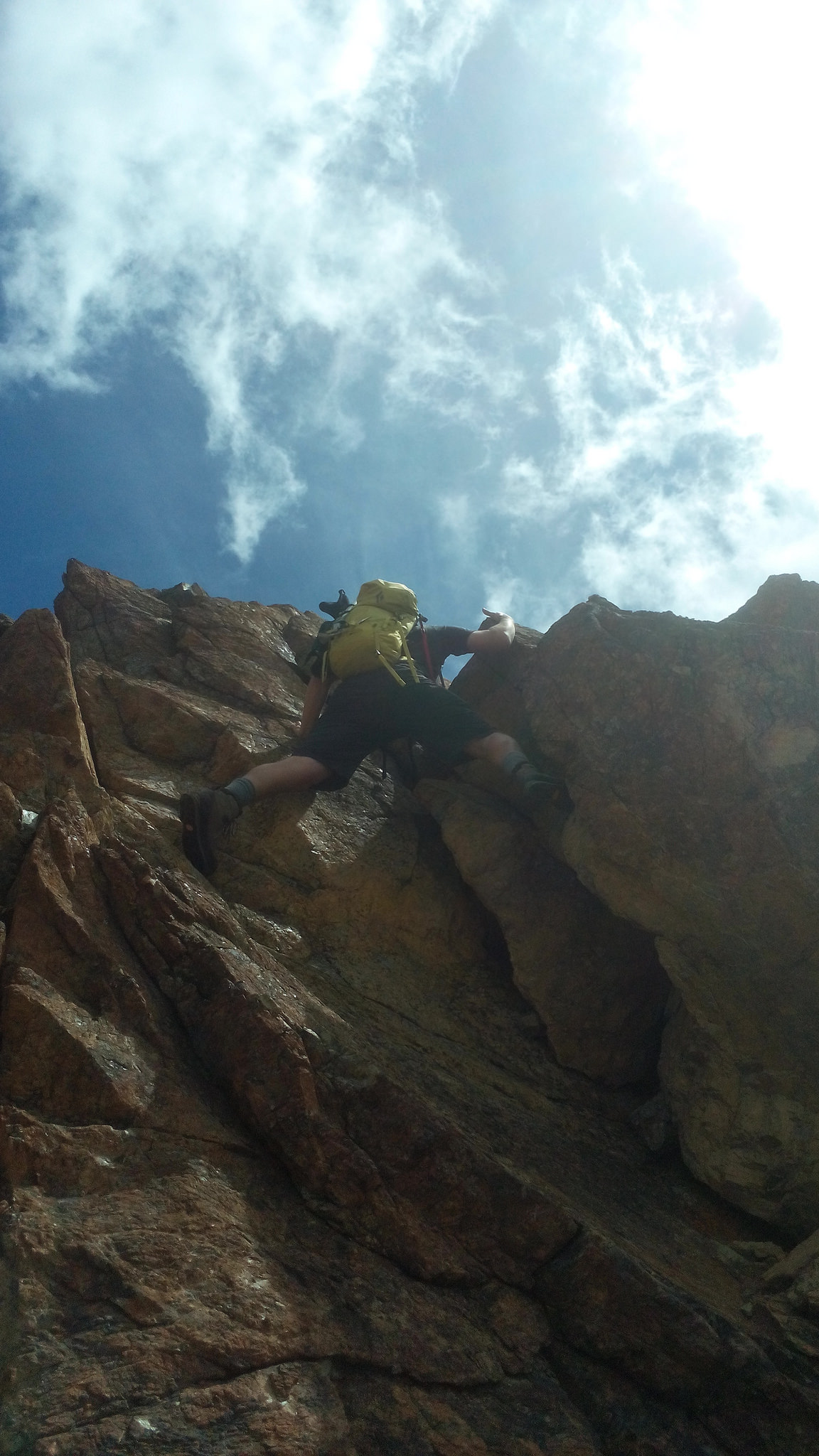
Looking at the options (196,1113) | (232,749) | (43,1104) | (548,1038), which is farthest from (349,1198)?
(232,749)

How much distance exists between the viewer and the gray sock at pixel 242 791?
6379 millimetres

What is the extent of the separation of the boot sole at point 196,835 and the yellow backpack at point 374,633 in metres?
1.96

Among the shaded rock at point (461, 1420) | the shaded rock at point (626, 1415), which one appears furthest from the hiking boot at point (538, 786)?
the shaded rock at point (461, 1420)

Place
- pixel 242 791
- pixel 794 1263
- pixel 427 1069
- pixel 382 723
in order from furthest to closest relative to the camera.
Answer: pixel 382 723, pixel 242 791, pixel 427 1069, pixel 794 1263

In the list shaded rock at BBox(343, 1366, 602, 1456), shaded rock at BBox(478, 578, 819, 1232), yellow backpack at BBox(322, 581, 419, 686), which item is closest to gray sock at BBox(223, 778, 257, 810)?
yellow backpack at BBox(322, 581, 419, 686)

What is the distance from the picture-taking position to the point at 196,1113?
14.2 ft

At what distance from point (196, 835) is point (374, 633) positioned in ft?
7.85

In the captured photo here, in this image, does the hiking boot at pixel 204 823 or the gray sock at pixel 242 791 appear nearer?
the hiking boot at pixel 204 823

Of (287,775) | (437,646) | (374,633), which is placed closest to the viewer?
(287,775)

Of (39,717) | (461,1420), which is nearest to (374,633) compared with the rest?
(39,717)

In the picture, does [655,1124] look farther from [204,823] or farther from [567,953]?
[204,823]

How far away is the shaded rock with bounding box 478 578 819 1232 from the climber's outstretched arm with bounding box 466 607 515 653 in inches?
51.5

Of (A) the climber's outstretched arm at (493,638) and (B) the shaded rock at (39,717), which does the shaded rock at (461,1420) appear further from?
(A) the climber's outstretched arm at (493,638)

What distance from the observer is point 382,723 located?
7.38 m
